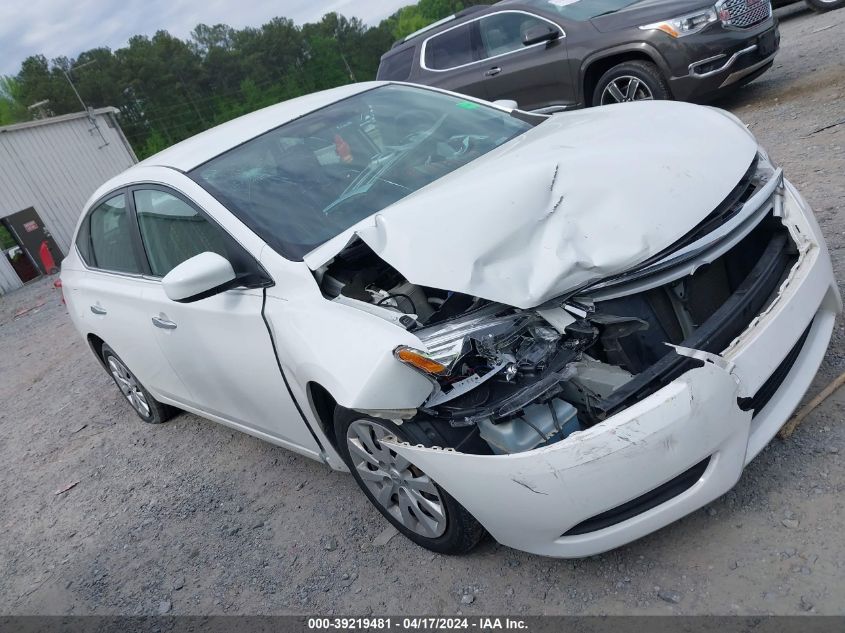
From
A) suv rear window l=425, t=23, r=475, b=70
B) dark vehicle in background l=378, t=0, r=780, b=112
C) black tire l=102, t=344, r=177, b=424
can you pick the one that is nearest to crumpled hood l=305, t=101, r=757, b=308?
black tire l=102, t=344, r=177, b=424

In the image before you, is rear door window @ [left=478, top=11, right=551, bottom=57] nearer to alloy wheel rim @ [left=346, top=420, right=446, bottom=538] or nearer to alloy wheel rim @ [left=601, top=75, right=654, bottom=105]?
alloy wheel rim @ [left=601, top=75, right=654, bottom=105]

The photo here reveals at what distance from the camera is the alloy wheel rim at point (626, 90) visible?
7.38 metres

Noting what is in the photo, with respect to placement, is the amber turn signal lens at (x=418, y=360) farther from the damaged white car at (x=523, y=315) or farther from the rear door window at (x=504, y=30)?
the rear door window at (x=504, y=30)

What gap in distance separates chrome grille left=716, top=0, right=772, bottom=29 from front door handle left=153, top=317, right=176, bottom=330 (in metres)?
6.06

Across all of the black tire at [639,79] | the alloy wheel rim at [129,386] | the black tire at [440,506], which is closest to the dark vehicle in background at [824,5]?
the black tire at [639,79]

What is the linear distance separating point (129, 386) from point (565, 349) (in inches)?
143

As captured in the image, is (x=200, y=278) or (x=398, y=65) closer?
(x=200, y=278)

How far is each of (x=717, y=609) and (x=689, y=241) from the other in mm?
1168

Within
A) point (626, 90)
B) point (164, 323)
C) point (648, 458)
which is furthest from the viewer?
point (626, 90)

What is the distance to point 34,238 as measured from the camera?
62.8 feet

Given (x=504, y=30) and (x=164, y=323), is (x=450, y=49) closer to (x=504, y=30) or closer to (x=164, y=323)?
(x=504, y=30)

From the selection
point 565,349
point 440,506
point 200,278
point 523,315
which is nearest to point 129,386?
point 200,278

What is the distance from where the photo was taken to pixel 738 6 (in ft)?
23.0

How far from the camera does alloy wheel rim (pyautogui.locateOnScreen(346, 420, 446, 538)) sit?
2.62 m
